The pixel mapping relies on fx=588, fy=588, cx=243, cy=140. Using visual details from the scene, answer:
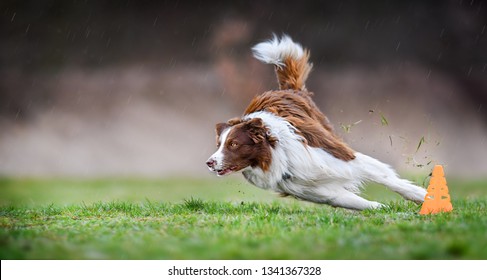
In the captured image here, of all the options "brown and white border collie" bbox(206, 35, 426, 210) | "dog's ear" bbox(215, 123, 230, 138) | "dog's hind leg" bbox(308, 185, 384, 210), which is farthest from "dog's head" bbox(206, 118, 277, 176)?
"dog's hind leg" bbox(308, 185, 384, 210)

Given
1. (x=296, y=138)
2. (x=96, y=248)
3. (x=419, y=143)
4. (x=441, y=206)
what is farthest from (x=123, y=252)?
(x=419, y=143)

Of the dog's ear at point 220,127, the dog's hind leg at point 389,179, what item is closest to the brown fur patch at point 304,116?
the dog's hind leg at point 389,179

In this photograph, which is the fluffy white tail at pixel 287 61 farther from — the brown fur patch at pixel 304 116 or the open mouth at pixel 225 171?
the open mouth at pixel 225 171

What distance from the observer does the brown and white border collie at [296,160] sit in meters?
6.60

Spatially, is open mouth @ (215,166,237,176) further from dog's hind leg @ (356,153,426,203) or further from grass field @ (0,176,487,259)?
dog's hind leg @ (356,153,426,203)

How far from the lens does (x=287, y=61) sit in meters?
8.45

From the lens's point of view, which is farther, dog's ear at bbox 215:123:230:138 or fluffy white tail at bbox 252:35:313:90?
fluffy white tail at bbox 252:35:313:90

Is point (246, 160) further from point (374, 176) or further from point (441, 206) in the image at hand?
point (441, 206)

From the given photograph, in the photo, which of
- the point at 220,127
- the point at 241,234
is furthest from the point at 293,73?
the point at 241,234

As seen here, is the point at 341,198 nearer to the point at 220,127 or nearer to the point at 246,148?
the point at 246,148

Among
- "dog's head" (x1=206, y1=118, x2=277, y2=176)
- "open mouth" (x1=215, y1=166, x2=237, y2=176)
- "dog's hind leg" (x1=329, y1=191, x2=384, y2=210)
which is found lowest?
"open mouth" (x1=215, y1=166, x2=237, y2=176)

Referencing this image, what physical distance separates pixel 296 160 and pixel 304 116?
2.68 ft

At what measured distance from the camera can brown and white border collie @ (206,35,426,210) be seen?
21.6 feet

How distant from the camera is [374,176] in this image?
6.86 metres
